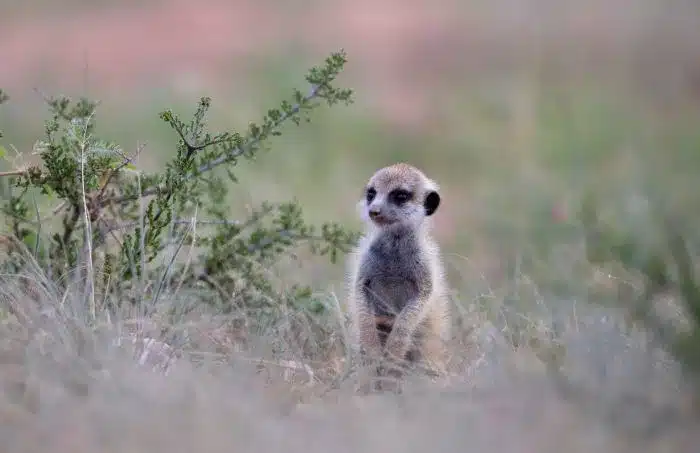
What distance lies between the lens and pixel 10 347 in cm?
408

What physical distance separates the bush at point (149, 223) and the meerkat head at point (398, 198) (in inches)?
10.9

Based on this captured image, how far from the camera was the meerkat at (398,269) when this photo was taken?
17.9ft

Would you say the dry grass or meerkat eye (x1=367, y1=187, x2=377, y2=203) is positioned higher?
meerkat eye (x1=367, y1=187, x2=377, y2=203)

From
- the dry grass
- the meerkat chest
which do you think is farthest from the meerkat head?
the dry grass

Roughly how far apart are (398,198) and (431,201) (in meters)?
0.18

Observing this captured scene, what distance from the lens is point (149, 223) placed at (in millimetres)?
5137

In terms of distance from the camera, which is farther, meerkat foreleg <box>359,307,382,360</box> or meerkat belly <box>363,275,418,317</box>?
meerkat belly <box>363,275,418,317</box>

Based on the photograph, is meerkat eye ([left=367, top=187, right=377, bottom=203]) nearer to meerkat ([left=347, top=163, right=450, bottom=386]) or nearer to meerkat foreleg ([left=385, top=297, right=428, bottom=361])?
meerkat ([left=347, top=163, right=450, bottom=386])

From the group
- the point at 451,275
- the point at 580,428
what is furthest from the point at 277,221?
the point at 580,428

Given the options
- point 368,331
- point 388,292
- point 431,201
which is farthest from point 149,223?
point 431,201

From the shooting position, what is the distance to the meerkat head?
5.60m

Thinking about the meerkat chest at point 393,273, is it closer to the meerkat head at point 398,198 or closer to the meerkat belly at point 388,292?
the meerkat belly at point 388,292

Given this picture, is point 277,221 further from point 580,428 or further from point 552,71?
point 552,71

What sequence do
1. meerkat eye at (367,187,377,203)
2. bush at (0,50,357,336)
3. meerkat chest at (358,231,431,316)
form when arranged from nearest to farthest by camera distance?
bush at (0,50,357,336) → meerkat chest at (358,231,431,316) → meerkat eye at (367,187,377,203)
